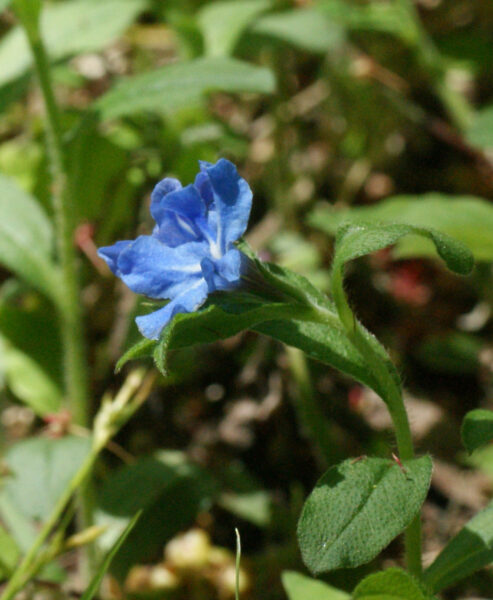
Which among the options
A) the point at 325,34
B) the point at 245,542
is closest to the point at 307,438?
the point at 245,542

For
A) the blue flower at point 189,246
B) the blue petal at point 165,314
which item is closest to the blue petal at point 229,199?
the blue flower at point 189,246

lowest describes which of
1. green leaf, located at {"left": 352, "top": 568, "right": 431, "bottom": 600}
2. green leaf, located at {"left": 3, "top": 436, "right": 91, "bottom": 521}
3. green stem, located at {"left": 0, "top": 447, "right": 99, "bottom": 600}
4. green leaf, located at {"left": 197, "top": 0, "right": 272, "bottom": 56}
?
green leaf, located at {"left": 3, "top": 436, "right": 91, "bottom": 521}

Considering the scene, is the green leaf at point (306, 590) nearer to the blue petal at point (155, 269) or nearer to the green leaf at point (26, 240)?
the blue petal at point (155, 269)

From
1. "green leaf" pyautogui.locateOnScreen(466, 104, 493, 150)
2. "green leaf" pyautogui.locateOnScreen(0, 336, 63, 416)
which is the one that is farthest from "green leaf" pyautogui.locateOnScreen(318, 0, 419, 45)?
"green leaf" pyautogui.locateOnScreen(0, 336, 63, 416)

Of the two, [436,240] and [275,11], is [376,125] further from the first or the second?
[436,240]

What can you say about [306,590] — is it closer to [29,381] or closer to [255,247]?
[29,381]

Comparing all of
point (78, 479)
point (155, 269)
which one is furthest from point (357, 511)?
point (78, 479)

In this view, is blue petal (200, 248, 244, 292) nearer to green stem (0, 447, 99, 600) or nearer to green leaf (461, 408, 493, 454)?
green leaf (461, 408, 493, 454)
